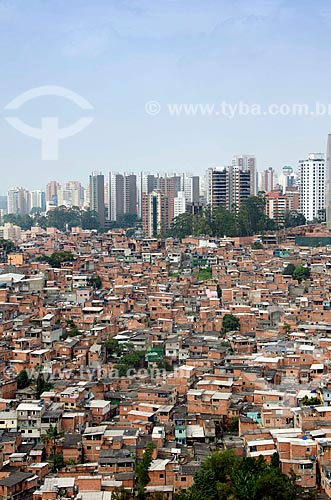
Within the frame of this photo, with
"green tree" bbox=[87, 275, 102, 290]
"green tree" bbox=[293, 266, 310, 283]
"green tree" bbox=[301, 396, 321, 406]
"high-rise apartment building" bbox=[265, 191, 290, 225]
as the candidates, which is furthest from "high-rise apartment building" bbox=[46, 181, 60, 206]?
"green tree" bbox=[301, 396, 321, 406]

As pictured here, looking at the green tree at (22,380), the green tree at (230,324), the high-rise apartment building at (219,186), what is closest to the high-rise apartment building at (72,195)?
the high-rise apartment building at (219,186)

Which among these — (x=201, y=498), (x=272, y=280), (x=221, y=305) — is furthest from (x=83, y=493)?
(x=272, y=280)

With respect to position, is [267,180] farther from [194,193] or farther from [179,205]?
[179,205]

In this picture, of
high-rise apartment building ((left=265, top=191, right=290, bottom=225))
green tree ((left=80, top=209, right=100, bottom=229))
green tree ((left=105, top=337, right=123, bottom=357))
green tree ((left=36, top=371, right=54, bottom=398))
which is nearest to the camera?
green tree ((left=36, top=371, right=54, bottom=398))

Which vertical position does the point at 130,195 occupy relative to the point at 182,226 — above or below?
above

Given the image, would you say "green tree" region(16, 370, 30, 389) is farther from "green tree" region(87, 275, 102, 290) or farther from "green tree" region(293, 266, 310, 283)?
"green tree" region(293, 266, 310, 283)

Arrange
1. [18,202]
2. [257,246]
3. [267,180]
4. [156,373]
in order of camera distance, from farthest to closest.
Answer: [18,202] < [267,180] < [257,246] < [156,373]

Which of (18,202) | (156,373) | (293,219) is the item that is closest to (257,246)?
(293,219)
